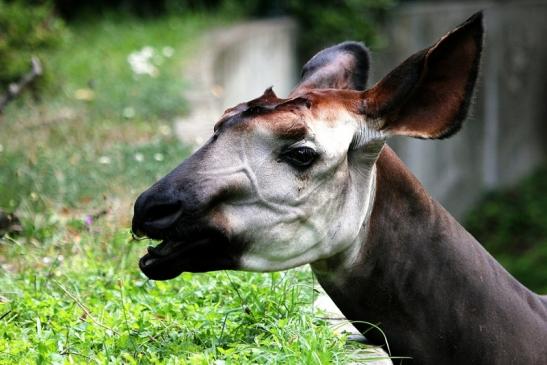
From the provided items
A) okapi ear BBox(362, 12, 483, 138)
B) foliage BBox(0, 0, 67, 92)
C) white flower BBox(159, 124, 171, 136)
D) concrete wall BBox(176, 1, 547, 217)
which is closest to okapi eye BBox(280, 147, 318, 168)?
okapi ear BBox(362, 12, 483, 138)

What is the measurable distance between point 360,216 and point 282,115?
1.26ft

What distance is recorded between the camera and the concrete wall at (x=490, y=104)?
1283 cm

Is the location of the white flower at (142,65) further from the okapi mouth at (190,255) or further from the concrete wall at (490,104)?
the okapi mouth at (190,255)

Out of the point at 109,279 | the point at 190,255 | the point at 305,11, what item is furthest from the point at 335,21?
the point at 190,255

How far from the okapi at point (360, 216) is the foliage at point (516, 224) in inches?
338

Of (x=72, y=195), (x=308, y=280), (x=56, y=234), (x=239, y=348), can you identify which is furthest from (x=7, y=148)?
(x=239, y=348)

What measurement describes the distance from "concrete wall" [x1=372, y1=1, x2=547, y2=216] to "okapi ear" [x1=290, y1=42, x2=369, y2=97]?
8.33m

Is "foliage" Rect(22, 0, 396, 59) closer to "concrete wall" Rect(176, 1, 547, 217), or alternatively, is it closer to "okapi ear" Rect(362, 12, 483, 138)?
"concrete wall" Rect(176, 1, 547, 217)

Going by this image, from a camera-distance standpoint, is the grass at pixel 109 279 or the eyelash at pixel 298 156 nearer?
the eyelash at pixel 298 156

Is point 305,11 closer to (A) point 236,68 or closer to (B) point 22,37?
(A) point 236,68

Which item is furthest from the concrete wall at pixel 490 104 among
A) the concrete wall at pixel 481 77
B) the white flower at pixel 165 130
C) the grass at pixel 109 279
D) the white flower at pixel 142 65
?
the grass at pixel 109 279

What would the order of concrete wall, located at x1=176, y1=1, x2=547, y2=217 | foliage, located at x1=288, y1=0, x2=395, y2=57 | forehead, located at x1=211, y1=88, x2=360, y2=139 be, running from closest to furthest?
forehead, located at x1=211, y1=88, x2=360, y2=139, concrete wall, located at x1=176, y1=1, x2=547, y2=217, foliage, located at x1=288, y1=0, x2=395, y2=57

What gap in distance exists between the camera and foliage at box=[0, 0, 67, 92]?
8.28 meters

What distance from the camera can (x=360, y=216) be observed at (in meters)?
3.05
